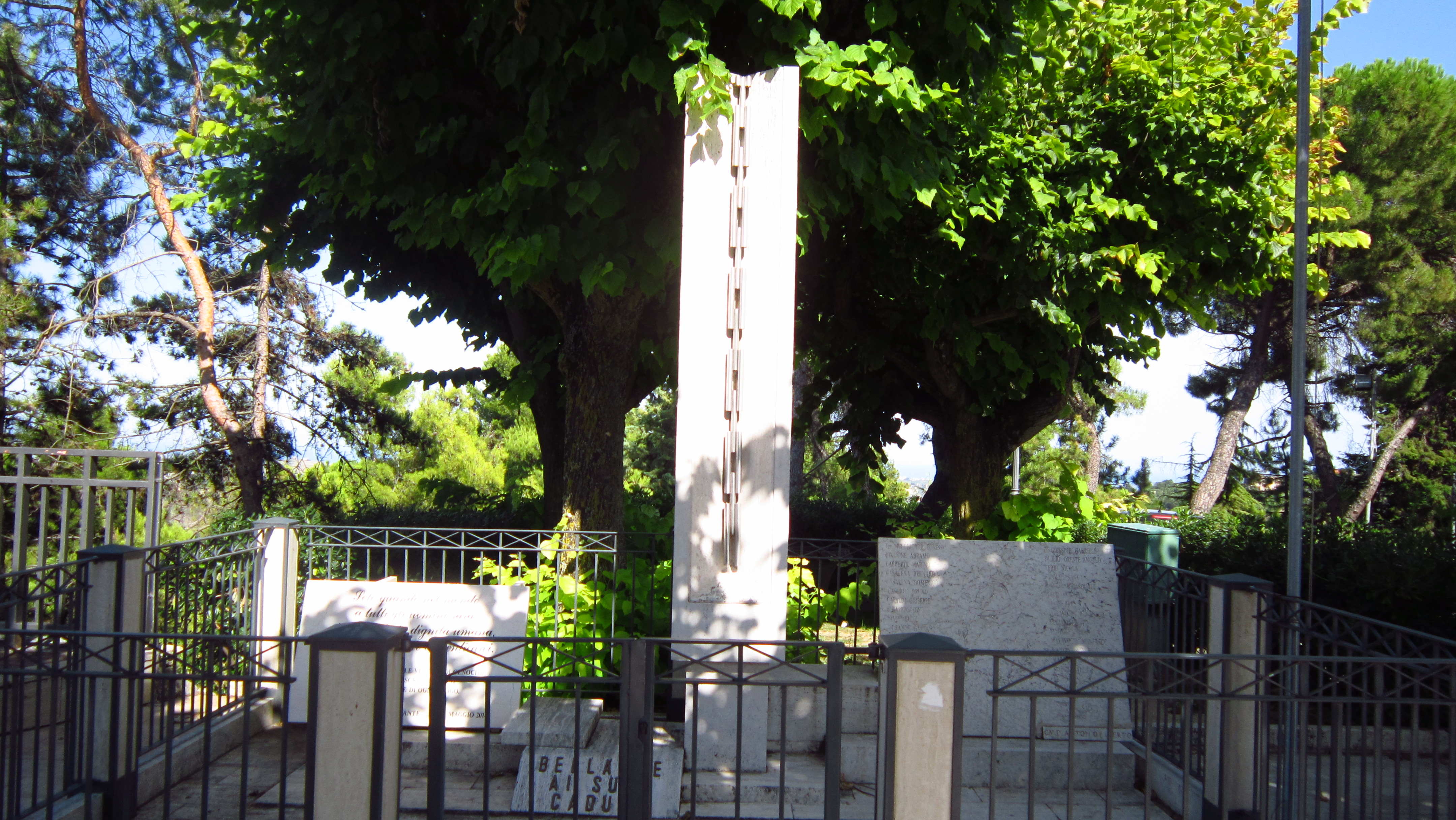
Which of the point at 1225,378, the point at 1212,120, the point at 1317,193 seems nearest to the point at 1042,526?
the point at 1212,120

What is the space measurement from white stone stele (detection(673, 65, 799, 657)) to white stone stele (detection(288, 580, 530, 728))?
5.35 feet

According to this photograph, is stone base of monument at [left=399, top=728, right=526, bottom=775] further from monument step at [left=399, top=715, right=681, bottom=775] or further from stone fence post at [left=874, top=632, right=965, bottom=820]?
stone fence post at [left=874, top=632, right=965, bottom=820]

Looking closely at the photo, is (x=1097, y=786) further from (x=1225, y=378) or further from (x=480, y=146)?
(x=1225, y=378)

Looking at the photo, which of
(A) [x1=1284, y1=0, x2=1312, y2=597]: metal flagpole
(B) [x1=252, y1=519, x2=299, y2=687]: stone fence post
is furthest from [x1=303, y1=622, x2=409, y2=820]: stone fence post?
→ (A) [x1=1284, y1=0, x2=1312, y2=597]: metal flagpole

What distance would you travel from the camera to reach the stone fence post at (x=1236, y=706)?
5094 millimetres

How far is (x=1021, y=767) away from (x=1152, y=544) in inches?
128

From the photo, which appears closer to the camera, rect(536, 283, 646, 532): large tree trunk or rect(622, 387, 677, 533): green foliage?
rect(536, 283, 646, 532): large tree trunk

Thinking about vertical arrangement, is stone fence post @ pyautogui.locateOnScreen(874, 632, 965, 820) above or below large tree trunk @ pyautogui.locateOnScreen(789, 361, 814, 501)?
below

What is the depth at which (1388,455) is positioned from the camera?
21.9 m

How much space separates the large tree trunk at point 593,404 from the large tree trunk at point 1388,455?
68.2ft

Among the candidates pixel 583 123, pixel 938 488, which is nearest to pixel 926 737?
pixel 583 123

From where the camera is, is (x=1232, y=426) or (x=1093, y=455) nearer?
(x=1232, y=426)

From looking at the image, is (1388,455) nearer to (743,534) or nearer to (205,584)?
(743,534)

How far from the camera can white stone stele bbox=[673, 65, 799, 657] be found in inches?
222
